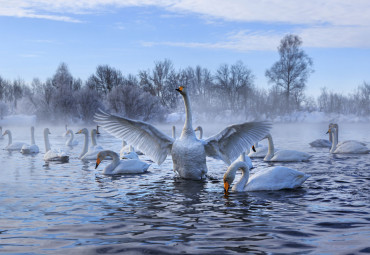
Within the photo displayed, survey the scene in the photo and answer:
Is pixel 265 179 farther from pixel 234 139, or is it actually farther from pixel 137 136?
pixel 137 136

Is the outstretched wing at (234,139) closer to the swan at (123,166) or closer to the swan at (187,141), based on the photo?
the swan at (187,141)

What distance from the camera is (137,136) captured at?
35.5 ft

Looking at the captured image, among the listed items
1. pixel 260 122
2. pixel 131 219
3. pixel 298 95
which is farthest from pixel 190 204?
pixel 298 95

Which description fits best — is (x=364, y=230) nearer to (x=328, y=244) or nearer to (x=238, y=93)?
(x=328, y=244)

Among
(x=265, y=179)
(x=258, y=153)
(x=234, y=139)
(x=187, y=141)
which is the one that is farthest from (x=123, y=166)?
(x=258, y=153)

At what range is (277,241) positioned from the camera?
16.8 ft

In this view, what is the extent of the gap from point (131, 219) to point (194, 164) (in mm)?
3674

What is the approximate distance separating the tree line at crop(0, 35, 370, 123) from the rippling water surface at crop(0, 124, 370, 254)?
1711 inches

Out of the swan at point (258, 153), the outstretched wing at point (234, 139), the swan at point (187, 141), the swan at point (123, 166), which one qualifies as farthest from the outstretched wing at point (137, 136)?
the swan at point (258, 153)

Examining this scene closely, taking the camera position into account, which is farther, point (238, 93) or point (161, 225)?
point (238, 93)

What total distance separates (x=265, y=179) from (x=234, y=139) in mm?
2071

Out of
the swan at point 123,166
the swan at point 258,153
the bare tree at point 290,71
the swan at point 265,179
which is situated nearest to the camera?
the swan at point 265,179

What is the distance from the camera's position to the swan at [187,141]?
9.79 m

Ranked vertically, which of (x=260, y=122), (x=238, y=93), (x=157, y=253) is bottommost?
(x=157, y=253)
